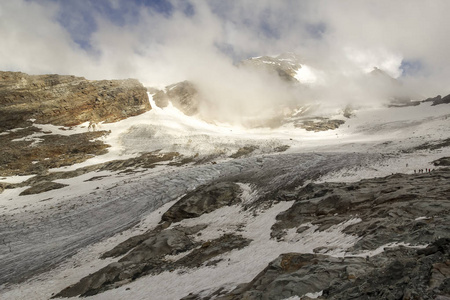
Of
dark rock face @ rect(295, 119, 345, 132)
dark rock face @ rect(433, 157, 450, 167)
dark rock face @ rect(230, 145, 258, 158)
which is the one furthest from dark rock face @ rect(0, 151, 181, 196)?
dark rock face @ rect(295, 119, 345, 132)

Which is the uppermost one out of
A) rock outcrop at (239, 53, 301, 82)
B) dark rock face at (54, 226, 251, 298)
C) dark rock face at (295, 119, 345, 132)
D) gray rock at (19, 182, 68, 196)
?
rock outcrop at (239, 53, 301, 82)

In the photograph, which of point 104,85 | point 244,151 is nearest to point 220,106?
point 104,85

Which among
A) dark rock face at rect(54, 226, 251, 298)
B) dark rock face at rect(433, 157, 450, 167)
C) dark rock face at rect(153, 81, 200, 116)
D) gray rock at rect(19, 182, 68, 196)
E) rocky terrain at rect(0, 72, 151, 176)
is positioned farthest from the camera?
dark rock face at rect(153, 81, 200, 116)

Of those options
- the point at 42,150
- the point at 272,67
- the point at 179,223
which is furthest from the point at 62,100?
the point at 272,67

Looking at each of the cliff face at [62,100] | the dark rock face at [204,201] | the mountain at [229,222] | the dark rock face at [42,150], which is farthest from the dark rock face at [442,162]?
the cliff face at [62,100]

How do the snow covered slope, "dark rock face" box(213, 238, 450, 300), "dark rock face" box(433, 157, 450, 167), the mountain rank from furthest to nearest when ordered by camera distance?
"dark rock face" box(433, 157, 450, 167), the snow covered slope, the mountain, "dark rock face" box(213, 238, 450, 300)

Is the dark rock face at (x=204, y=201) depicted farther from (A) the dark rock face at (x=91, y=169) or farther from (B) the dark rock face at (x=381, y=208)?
(A) the dark rock face at (x=91, y=169)

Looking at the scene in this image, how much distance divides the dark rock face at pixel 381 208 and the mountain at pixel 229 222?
0.30 ft

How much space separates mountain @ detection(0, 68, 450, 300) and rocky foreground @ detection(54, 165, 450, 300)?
0.06 m

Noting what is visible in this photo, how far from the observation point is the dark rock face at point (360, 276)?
628 cm

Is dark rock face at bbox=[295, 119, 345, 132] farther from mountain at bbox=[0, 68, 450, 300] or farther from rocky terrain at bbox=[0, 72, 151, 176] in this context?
rocky terrain at bbox=[0, 72, 151, 176]

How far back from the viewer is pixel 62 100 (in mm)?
76938

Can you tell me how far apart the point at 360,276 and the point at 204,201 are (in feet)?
66.7

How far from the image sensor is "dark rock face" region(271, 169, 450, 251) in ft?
35.5
